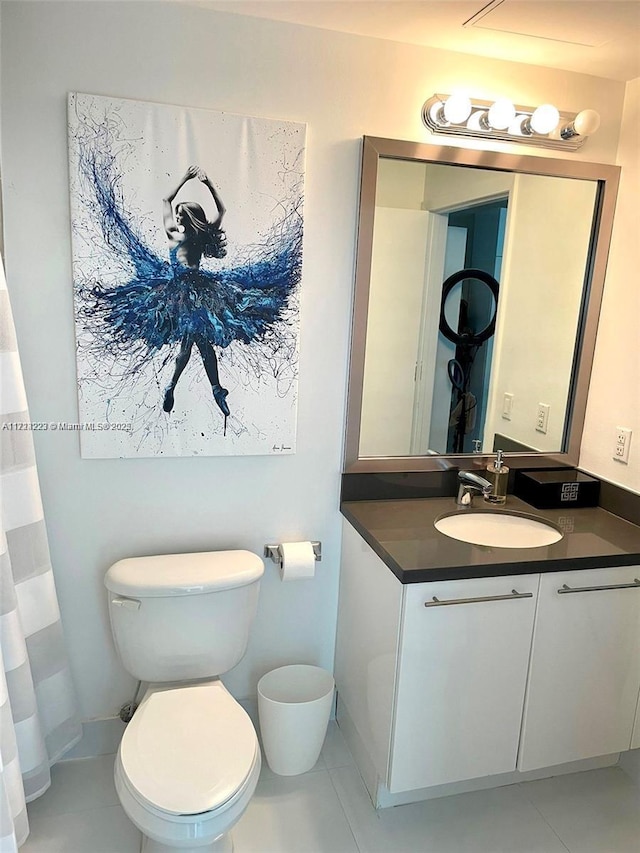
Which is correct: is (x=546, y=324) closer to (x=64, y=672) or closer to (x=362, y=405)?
A: (x=362, y=405)

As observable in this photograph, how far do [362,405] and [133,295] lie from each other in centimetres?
81

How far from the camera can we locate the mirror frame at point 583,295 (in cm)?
197

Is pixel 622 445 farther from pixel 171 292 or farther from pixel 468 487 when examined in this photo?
pixel 171 292

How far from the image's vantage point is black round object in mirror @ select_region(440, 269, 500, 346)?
2.13 meters

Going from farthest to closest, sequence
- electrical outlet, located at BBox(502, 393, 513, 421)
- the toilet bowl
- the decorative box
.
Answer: electrical outlet, located at BBox(502, 393, 513, 421), the decorative box, the toilet bowl

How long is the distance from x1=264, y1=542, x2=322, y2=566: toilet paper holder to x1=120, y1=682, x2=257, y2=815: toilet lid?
45 cm

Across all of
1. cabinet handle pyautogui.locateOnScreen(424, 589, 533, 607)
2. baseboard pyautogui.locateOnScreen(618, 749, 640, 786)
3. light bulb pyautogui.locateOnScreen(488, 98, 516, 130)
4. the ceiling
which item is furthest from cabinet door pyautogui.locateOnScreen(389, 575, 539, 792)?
the ceiling

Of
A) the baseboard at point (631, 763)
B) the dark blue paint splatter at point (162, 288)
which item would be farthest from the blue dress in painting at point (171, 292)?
the baseboard at point (631, 763)

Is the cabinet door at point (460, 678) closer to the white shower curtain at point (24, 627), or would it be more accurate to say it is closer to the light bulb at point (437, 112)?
the white shower curtain at point (24, 627)

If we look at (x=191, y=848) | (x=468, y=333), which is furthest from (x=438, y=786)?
(x=468, y=333)

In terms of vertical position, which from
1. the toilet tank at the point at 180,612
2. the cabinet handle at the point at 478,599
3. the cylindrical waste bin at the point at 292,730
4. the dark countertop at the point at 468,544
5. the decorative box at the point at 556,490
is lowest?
the cylindrical waste bin at the point at 292,730

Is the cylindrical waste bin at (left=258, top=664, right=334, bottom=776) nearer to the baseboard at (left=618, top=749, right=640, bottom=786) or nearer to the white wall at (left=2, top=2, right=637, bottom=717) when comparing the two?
the white wall at (left=2, top=2, right=637, bottom=717)

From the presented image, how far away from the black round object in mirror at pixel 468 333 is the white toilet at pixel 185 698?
3.30ft

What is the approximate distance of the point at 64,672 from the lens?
76.5 inches
